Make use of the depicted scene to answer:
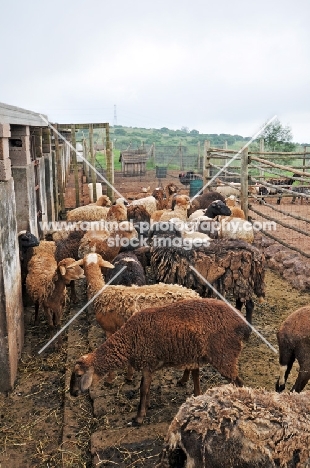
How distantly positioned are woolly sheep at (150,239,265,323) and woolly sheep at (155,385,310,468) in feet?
12.3

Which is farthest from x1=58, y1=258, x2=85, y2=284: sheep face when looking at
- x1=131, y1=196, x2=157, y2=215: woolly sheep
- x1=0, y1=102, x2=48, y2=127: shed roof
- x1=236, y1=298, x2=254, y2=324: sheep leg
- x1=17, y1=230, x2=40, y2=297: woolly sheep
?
x1=131, y1=196, x2=157, y2=215: woolly sheep

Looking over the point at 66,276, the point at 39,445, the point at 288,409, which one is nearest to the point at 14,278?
the point at 66,276

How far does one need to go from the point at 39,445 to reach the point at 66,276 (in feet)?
7.97

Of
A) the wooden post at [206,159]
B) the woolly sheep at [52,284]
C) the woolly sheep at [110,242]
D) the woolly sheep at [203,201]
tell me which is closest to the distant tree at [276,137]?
the wooden post at [206,159]

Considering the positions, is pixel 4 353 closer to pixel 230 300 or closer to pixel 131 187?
pixel 230 300

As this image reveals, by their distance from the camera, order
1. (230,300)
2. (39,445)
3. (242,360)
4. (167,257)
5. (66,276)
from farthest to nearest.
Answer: (230,300) < (167,257) < (66,276) < (242,360) < (39,445)

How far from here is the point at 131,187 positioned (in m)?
23.4

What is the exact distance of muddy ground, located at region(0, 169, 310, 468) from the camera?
4098 millimetres

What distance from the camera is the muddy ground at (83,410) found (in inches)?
161

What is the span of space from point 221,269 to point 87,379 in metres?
3.12

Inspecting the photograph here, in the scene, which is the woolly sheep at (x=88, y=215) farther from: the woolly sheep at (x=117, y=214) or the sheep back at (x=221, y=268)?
the sheep back at (x=221, y=268)

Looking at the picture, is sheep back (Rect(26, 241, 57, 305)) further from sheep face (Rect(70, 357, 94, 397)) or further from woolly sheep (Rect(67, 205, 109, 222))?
woolly sheep (Rect(67, 205, 109, 222))

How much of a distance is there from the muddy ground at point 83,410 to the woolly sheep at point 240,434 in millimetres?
1411

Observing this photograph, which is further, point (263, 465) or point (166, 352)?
point (166, 352)
